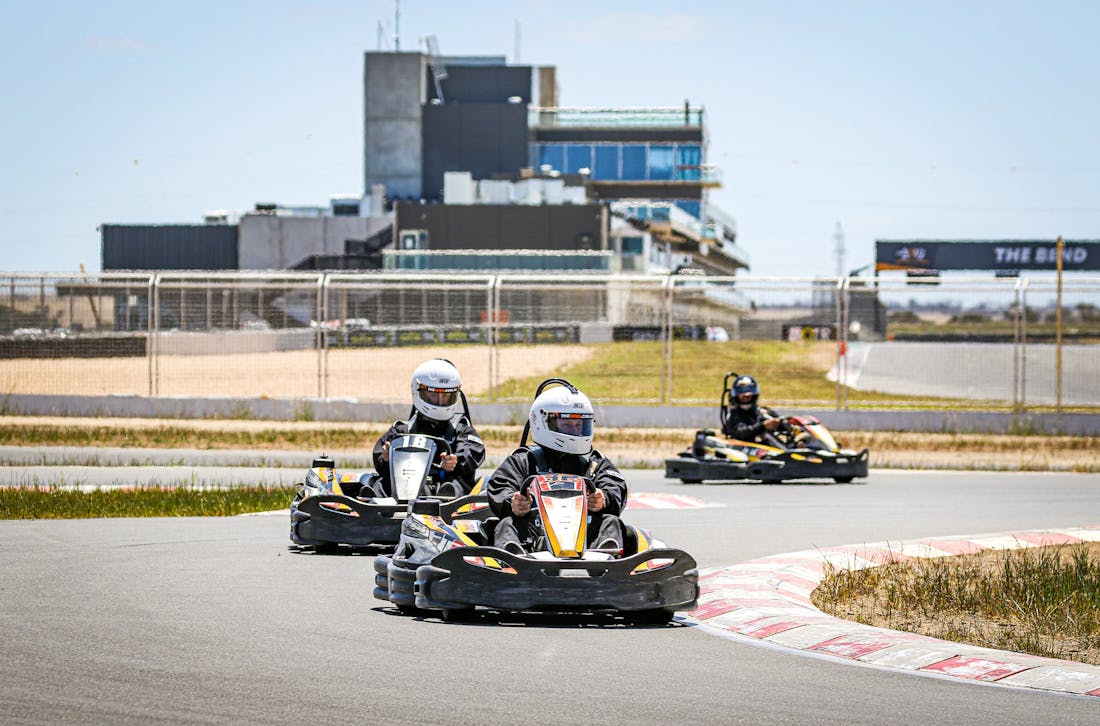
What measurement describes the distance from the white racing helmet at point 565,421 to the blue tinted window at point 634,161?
10520 cm

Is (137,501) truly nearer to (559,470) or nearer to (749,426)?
(559,470)

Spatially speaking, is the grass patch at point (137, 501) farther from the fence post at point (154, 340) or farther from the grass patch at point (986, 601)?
the fence post at point (154, 340)

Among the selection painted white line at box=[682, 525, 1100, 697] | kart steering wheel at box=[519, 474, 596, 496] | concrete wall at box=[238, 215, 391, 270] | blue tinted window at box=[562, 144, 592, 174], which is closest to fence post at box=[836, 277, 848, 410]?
painted white line at box=[682, 525, 1100, 697]

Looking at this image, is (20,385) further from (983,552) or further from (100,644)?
(100,644)

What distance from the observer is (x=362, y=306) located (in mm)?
30281

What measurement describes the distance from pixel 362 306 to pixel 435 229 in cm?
6011

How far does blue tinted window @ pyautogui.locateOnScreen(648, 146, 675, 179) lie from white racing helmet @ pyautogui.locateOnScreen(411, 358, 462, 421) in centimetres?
10237

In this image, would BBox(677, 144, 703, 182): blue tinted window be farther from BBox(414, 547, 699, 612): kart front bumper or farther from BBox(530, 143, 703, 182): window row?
BBox(414, 547, 699, 612): kart front bumper

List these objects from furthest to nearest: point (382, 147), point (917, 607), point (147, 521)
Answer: point (382, 147)
point (147, 521)
point (917, 607)

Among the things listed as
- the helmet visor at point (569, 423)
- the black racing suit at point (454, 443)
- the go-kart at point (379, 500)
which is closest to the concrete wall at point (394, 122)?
the black racing suit at point (454, 443)

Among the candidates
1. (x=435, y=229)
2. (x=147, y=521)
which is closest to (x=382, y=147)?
(x=435, y=229)

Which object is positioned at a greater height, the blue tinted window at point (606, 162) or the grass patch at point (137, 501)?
the blue tinted window at point (606, 162)

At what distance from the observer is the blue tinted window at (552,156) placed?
11250 centimetres

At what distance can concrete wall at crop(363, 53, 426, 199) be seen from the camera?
107250 mm
